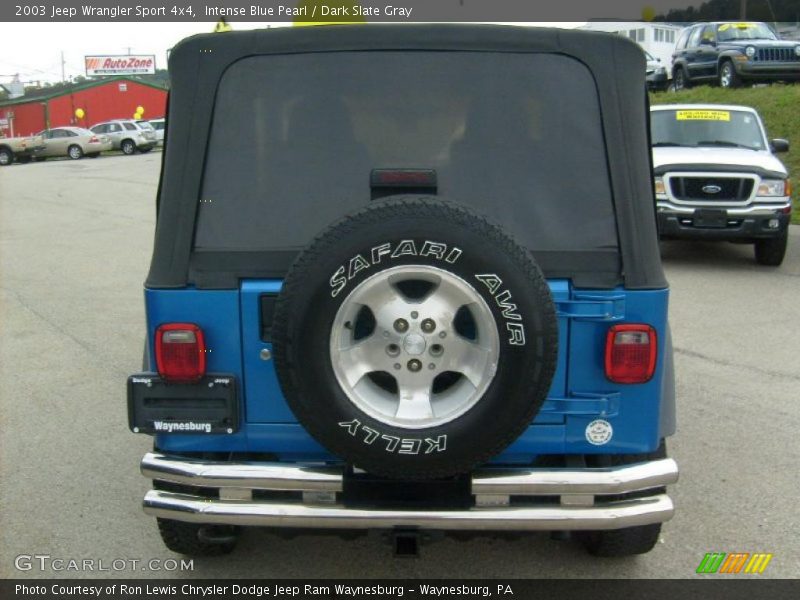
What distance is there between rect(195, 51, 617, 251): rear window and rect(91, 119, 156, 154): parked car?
1573 inches

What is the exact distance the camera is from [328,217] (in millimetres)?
3086

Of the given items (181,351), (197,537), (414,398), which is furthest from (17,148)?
(414,398)

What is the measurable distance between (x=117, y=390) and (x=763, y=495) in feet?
13.8

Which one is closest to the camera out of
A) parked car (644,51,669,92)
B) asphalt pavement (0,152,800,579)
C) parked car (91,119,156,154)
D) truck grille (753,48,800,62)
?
asphalt pavement (0,152,800,579)

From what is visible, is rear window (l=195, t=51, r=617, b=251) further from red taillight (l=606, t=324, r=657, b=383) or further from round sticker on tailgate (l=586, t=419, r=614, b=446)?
round sticker on tailgate (l=586, t=419, r=614, b=446)

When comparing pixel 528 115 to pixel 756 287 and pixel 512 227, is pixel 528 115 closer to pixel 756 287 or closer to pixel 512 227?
pixel 512 227

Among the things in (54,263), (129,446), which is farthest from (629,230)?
(54,263)

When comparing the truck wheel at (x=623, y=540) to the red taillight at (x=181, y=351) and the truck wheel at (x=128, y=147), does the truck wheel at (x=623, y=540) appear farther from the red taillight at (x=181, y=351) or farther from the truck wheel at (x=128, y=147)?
the truck wheel at (x=128, y=147)

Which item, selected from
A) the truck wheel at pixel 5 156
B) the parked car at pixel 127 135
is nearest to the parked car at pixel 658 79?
the parked car at pixel 127 135

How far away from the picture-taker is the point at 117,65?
3465 inches

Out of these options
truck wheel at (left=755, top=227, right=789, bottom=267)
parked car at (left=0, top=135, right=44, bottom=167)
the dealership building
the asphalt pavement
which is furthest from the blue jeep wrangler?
the dealership building

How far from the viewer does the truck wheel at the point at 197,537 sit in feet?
11.1

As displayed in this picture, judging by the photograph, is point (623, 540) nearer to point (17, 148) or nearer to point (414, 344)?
point (414, 344)

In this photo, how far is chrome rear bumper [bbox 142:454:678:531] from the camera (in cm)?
291
